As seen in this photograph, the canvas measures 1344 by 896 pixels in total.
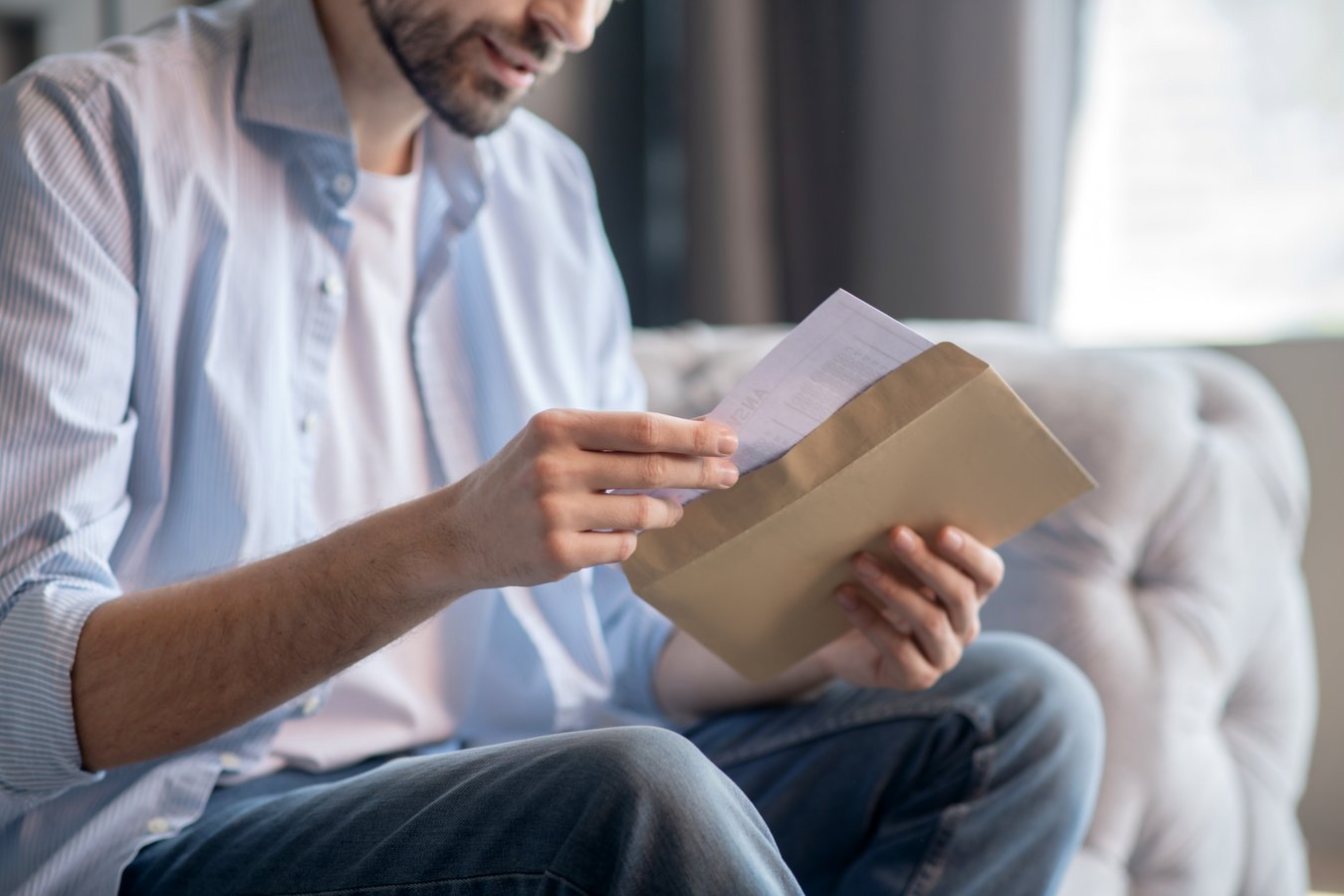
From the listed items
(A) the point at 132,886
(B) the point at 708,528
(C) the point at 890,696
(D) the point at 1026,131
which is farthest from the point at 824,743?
(D) the point at 1026,131

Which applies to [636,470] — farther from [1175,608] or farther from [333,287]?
[1175,608]

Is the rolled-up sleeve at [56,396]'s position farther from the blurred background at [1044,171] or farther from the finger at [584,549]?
the blurred background at [1044,171]

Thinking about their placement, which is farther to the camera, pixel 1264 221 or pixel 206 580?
pixel 1264 221

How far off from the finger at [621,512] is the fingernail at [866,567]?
8.7 inches

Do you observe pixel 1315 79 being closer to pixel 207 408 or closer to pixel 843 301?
A: pixel 843 301

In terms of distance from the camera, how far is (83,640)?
0.76m

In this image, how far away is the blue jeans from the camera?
695mm

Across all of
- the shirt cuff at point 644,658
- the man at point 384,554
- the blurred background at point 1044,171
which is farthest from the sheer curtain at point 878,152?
the shirt cuff at point 644,658

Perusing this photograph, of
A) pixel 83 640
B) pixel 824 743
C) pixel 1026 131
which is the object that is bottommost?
pixel 824 743

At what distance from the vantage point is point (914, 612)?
0.95 meters

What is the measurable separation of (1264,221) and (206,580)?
158 cm

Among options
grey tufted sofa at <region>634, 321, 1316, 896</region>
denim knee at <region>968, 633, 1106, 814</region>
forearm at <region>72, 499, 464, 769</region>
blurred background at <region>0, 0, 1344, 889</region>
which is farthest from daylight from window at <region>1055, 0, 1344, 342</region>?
forearm at <region>72, 499, 464, 769</region>

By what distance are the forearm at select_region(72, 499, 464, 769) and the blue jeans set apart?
9cm

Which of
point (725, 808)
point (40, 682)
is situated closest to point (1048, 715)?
point (725, 808)
